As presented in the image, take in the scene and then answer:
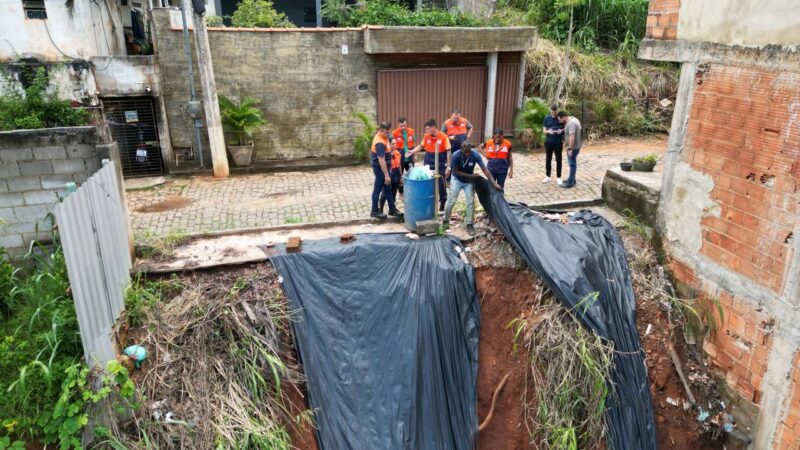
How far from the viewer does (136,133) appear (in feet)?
36.9

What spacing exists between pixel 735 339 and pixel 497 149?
3.90 metres

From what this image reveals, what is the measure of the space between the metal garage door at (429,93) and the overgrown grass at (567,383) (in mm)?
7397

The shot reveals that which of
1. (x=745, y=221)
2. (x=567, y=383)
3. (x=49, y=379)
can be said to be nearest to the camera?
(x=49, y=379)

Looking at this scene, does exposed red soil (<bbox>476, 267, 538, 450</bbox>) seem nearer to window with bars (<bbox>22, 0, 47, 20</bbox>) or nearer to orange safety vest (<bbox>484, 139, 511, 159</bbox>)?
orange safety vest (<bbox>484, 139, 511, 159</bbox>)

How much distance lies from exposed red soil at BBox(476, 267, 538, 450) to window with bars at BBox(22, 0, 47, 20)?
29.8 ft

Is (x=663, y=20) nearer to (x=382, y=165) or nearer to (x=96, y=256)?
(x=382, y=165)

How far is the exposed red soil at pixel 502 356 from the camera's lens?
6.00 meters

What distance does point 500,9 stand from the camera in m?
15.7

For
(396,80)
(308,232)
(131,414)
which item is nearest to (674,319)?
(308,232)

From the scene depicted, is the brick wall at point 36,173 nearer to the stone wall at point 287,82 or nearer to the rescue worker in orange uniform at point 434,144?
the rescue worker in orange uniform at point 434,144

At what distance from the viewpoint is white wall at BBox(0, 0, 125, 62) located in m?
9.85

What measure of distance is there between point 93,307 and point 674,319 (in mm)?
6059

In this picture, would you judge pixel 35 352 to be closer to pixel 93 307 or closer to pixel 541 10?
pixel 93 307

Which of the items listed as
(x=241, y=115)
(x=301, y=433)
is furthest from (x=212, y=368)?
(x=241, y=115)
